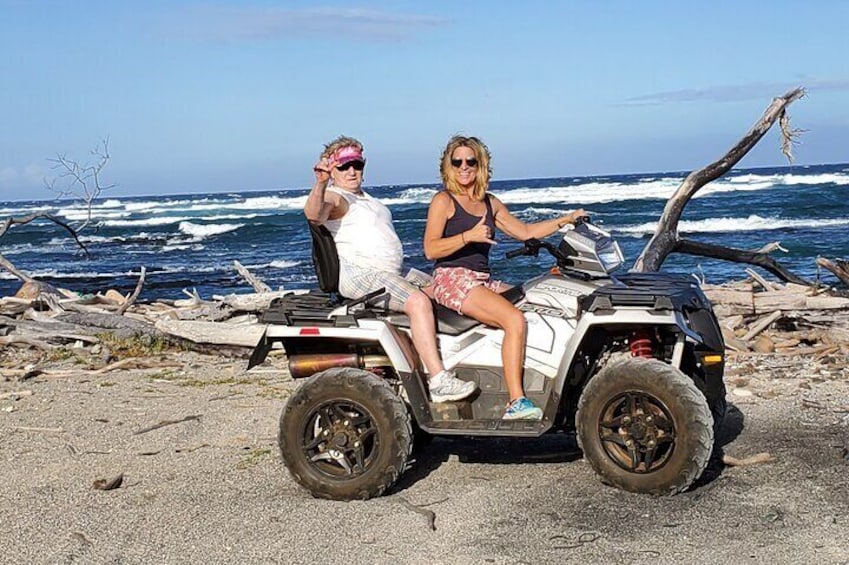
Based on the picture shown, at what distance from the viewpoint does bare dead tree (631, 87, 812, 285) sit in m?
11.0

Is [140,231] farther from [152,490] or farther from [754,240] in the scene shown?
[152,490]

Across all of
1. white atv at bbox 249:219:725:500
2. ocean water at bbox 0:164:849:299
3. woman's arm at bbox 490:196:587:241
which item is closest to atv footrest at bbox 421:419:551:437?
white atv at bbox 249:219:725:500

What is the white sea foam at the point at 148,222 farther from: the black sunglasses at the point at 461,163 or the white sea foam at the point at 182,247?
the black sunglasses at the point at 461,163

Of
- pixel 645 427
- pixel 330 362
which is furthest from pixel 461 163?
pixel 645 427

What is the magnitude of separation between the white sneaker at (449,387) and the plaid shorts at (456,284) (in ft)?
1.28

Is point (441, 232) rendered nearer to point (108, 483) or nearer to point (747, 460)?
point (747, 460)

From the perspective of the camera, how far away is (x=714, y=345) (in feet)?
20.3

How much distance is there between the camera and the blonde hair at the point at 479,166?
21.1ft

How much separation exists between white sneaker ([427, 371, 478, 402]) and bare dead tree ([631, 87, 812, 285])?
16.7 feet

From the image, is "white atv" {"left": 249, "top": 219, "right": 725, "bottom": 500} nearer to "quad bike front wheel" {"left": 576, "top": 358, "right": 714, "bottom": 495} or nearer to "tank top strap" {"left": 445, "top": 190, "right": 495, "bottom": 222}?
"quad bike front wheel" {"left": 576, "top": 358, "right": 714, "bottom": 495}

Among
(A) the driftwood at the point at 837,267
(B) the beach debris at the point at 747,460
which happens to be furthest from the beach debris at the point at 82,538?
(A) the driftwood at the point at 837,267

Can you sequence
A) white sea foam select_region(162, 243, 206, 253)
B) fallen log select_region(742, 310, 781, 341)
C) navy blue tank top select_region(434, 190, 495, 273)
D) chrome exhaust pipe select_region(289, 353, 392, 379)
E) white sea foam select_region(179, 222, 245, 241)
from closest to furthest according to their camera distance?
navy blue tank top select_region(434, 190, 495, 273) → chrome exhaust pipe select_region(289, 353, 392, 379) → fallen log select_region(742, 310, 781, 341) → white sea foam select_region(162, 243, 206, 253) → white sea foam select_region(179, 222, 245, 241)

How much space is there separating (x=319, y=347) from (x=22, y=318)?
25.6 ft

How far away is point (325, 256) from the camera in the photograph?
6.29 metres
